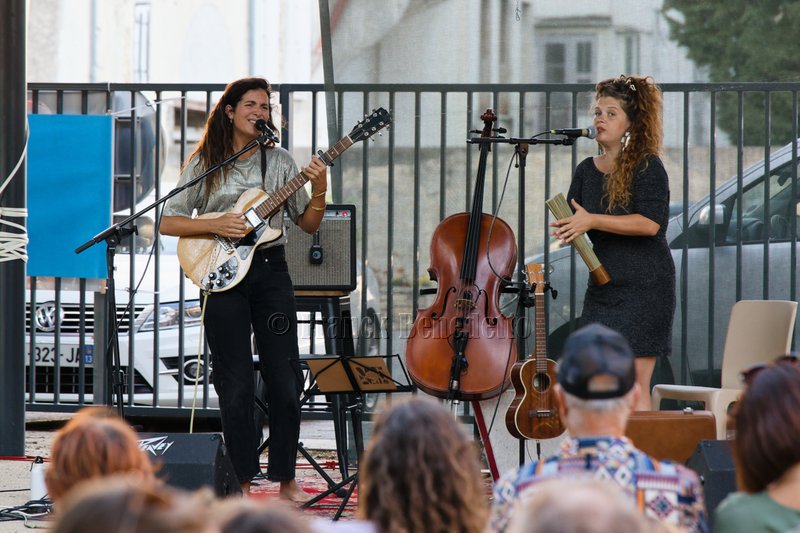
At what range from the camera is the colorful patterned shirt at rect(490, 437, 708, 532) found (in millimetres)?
2275

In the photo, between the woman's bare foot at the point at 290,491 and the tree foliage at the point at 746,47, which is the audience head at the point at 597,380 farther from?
the tree foliage at the point at 746,47

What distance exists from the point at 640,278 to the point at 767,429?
101 inches

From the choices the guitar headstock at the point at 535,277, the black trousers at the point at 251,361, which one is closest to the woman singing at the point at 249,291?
the black trousers at the point at 251,361

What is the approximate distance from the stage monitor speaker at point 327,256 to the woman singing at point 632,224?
4.78 feet

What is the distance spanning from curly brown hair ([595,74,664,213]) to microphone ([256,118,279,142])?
1.42 metres

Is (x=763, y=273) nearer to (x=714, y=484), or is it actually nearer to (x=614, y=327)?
(x=614, y=327)

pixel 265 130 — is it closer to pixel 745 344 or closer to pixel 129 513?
pixel 745 344

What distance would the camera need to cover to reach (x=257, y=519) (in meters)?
1.49

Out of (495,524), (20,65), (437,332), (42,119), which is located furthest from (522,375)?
(42,119)

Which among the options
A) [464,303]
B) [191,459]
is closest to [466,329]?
[464,303]

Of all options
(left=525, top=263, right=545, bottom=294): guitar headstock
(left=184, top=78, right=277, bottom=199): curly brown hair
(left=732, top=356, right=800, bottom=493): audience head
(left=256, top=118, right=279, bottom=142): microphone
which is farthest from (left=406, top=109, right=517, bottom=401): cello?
(left=732, top=356, right=800, bottom=493): audience head

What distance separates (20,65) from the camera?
6129 mm

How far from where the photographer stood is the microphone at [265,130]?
4.92 metres

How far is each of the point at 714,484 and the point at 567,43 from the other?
3.01 meters
